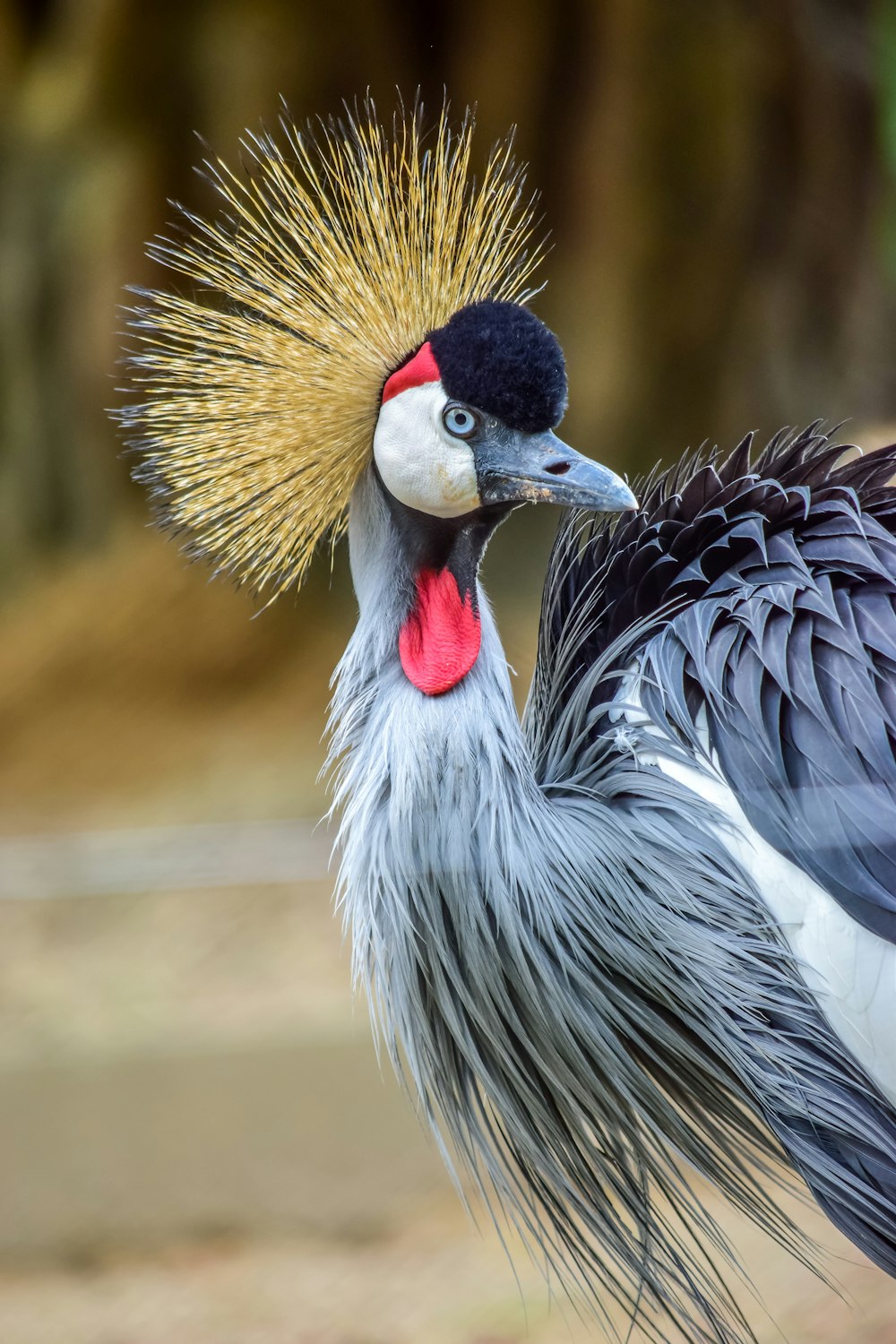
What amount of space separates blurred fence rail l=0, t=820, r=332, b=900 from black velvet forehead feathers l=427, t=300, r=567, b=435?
345mm

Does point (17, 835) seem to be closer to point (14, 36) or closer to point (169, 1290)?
point (169, 1290)

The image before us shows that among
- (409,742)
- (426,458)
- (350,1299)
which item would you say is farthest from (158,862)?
(350,1299)

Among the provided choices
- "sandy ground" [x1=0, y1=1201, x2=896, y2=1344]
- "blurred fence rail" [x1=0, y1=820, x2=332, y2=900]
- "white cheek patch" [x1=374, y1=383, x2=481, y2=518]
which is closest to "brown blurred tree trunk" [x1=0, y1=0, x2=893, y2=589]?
"white cheek patch" [x1=374, y1=383, x2=481, y2=518]

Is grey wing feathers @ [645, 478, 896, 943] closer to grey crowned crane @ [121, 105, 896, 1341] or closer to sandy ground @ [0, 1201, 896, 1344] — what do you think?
grey crowned crane @ [121, 105, 896, 1341]

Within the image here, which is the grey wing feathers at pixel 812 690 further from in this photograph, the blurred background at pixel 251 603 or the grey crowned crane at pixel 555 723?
the blurred background at pixel 251 603

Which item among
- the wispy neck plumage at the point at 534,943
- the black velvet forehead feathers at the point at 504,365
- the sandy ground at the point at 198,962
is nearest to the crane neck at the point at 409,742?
the wispy neck plumage at the point at 534,943

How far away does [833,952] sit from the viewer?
83 centimetres

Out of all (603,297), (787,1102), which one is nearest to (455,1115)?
(787,1102)

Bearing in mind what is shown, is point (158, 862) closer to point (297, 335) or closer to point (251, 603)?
point (297, 335)

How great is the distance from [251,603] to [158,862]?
3.32 feet

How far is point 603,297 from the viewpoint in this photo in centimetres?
188

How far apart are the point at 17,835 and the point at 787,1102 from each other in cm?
166

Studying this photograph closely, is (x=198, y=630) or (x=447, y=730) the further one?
(x=198, y=630)

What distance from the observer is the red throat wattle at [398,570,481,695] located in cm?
88
